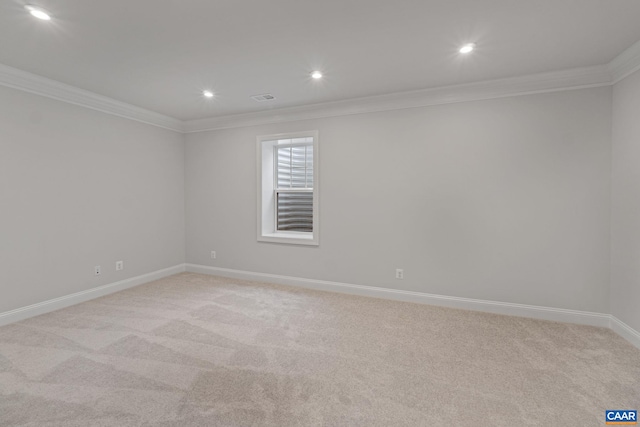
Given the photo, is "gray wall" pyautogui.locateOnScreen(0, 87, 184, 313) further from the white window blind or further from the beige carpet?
the white window blind

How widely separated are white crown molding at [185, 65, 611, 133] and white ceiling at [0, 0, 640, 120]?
126 mm

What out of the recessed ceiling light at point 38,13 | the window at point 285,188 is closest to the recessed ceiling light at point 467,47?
the window at point 285,188

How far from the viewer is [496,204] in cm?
328

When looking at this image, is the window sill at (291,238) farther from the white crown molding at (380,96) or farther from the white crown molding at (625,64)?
the white crown molding at (625,64)

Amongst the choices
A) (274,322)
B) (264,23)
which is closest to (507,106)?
(264,23)

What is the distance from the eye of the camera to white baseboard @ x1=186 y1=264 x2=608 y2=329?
9.89 ft

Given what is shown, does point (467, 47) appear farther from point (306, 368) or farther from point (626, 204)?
→ point (306, 368)

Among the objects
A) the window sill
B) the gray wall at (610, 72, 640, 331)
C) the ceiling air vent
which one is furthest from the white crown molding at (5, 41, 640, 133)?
the window sill

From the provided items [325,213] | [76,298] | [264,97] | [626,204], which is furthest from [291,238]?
[626,204]

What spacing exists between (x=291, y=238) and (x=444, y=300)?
2215 mm

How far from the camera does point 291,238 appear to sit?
14.2ft

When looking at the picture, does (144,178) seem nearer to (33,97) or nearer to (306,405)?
(33,97)

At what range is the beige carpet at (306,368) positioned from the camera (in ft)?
5.75

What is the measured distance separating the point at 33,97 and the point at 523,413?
5.19 m
